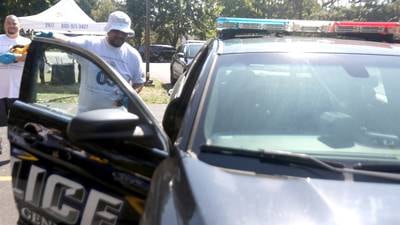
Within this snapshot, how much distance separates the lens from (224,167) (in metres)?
2.28

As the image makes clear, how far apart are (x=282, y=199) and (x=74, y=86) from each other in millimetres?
2083

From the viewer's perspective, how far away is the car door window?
3.21 m

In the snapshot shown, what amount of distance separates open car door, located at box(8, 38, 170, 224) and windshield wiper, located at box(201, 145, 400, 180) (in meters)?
0.31

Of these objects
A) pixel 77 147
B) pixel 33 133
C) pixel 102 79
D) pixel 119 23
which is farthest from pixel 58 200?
pixel 119 23

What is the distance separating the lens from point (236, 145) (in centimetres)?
253

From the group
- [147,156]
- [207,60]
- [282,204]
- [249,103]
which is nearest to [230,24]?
[207,60]

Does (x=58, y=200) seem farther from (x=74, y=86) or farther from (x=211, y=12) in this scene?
(x=211, y=12)

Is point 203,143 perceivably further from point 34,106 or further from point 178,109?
point 34,106

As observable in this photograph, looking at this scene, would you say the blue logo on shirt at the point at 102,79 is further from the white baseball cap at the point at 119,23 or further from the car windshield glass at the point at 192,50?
the car windshield glass at the point at 192,50

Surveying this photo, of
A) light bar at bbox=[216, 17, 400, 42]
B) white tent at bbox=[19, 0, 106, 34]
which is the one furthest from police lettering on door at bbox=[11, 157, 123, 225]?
white tent at bbox=[19, 0, 106, 34]

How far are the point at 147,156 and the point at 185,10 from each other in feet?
153

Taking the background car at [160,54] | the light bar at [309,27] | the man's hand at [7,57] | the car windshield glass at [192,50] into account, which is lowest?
the background car at [160,54]

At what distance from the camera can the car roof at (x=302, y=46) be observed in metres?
3.08

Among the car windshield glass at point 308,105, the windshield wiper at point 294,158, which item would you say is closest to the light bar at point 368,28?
the car windshield glass at point 308,105
